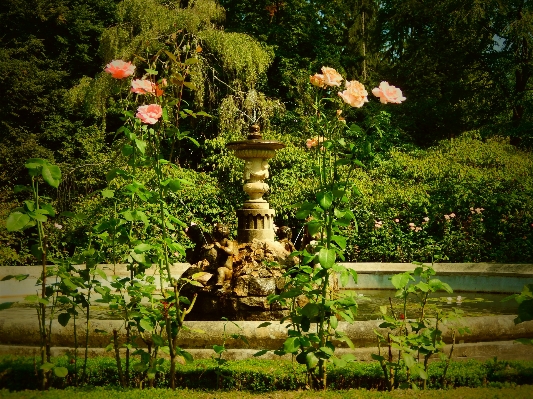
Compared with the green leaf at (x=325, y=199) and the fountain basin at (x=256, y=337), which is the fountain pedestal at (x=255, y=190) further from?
the green leaf at (x=325, y=199)

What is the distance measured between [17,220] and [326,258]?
1679 mm

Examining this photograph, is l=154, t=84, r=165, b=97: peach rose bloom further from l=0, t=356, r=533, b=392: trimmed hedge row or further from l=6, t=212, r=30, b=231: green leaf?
l=0, t=356, r=533, b=392: trimmed hedge row

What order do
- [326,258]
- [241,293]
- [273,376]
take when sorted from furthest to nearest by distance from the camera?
[241,293] → [273,376] → [326,258]

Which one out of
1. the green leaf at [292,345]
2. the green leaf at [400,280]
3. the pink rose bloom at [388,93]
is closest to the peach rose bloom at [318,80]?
the pink rose bloom at [388,93]

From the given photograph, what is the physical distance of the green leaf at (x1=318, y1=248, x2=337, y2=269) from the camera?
9.37 ft

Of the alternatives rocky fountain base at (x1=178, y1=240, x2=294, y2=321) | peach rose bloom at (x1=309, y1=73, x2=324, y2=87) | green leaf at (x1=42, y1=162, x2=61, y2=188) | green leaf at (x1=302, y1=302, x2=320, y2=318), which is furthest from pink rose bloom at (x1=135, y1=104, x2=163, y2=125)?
rocky fountain base at (x1=178, y1=240, x2=294, y2=321)

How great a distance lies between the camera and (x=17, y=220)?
2672 mm

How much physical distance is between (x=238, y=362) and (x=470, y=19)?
60.6 ft

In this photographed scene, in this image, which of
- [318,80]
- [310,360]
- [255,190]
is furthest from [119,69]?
[255,190]

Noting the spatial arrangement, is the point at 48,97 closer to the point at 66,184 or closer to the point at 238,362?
the point at 66,184

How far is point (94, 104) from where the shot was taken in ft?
47.4

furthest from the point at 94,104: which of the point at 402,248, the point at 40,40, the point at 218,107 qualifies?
the point at 402,248

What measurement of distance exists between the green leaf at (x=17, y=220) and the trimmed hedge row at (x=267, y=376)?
123cm

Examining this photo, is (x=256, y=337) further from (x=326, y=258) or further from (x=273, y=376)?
(x=326, y=258)
